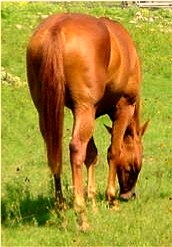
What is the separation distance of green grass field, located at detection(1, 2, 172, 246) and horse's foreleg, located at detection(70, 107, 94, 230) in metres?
0.22

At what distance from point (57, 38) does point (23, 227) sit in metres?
2.17

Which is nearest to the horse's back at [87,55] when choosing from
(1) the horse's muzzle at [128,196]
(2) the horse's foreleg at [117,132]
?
(2) the horse's foreleg at [117,132]

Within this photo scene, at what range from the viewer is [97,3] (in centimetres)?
3319

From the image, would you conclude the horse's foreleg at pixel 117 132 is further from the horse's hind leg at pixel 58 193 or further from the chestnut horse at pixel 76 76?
the horse's hind leg at pixel 58 193

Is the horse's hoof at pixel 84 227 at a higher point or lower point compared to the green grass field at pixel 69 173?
higher

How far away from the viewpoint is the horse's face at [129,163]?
8.96 metres

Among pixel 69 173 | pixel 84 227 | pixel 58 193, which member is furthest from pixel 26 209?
pixel 69 173

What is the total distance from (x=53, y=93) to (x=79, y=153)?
28.5 inches

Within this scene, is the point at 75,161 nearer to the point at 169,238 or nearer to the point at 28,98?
the point at 169,238

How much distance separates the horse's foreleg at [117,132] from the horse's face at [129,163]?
36 centimetres

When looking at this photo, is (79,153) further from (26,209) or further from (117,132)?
(117,132)

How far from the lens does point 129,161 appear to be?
9.00m

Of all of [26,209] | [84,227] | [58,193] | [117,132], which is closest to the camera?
[84,227]

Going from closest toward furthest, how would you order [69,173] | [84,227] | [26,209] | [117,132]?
1. [84,227]
2. [26,209]
3. [117,132]
4. [69,173]
